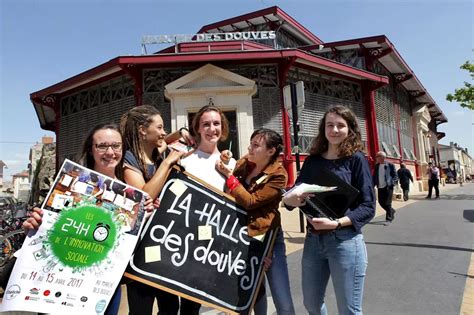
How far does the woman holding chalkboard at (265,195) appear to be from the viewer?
2199mm

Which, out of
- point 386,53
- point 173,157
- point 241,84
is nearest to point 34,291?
point 173,157

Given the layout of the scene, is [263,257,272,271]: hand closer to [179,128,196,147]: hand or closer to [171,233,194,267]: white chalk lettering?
[171,233,194,267]: white chalk lettering

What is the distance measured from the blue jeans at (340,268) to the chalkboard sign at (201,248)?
0.35 metres

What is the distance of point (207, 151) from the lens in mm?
2320

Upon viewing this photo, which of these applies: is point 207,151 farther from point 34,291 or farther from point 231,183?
point 34,291

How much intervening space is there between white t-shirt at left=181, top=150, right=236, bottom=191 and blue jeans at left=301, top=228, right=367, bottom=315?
783 millimetres

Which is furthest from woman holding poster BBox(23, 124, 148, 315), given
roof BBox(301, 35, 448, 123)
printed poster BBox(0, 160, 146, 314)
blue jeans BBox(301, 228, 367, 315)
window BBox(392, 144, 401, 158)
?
window BBox(392, 144, 401, 158)

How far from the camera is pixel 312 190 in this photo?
200cm

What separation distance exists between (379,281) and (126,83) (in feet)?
41.6

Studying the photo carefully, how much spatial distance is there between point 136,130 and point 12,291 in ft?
3.73

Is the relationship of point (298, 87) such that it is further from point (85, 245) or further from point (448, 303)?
point (85, 245)

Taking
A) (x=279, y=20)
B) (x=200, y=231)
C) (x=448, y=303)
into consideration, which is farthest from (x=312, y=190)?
(x=279, y=20)

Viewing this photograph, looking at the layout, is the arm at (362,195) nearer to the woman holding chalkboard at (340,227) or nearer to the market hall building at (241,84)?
the woman holding chalkboard at (340,227)

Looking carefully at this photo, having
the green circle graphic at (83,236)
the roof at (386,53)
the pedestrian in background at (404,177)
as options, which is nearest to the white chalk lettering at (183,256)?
the green circle graphic at (83,236)
